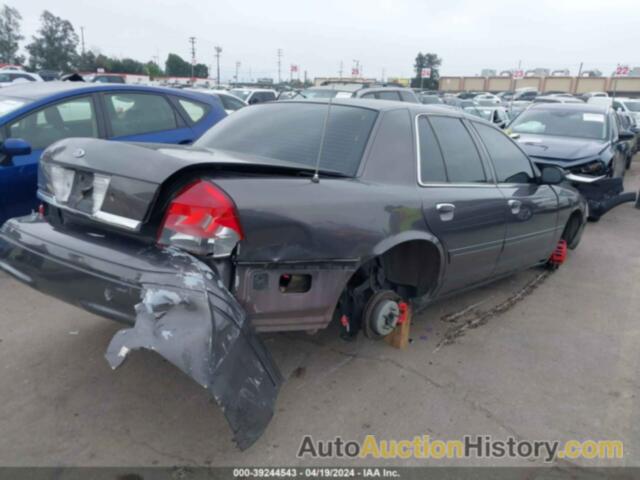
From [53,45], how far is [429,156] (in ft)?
311

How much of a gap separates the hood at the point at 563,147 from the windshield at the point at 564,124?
0.30 m

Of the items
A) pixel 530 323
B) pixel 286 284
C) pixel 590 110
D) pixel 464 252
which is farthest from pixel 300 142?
pixel 590 110

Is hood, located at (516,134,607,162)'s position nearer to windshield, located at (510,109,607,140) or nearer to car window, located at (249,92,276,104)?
windshield, located at (510,109,607,140)

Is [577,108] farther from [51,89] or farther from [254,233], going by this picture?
[254,233]

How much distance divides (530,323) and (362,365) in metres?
1.58

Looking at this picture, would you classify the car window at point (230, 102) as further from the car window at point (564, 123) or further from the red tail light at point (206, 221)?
the red tail light at point (206, 221)

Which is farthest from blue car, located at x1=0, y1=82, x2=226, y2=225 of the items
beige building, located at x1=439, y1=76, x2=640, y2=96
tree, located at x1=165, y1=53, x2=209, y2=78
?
tree, located at x1=165, y1=53, x2=209, y2=78

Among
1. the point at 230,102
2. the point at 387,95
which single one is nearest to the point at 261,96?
the point at 230,102

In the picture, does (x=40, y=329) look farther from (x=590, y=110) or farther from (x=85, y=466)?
(x=590, y=110)

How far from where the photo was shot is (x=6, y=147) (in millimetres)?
4070

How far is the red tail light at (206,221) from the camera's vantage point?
226 centimetres

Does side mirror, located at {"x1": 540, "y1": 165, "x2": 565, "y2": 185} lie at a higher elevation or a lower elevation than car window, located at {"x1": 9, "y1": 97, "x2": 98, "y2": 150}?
lower

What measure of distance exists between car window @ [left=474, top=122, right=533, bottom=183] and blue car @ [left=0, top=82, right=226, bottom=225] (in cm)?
319

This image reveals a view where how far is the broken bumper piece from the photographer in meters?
2.04
